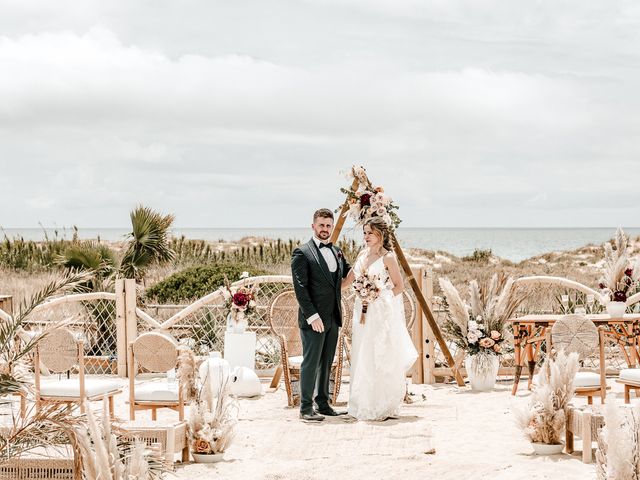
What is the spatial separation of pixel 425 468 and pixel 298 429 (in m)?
1.83

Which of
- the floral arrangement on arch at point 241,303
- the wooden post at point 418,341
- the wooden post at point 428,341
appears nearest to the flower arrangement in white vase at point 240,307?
the floral arrangement on arch at point 241,303

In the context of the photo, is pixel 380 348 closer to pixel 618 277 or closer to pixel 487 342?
pixel 487 342

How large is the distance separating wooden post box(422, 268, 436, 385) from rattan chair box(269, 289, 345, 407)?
53.7 inches

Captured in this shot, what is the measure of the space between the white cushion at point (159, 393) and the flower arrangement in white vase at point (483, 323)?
415cm

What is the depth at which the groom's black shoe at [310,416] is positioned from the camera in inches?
346

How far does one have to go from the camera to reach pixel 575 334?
29.6 feet

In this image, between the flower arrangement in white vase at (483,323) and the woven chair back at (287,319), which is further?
the flower arrangement in white vase at (483,323)

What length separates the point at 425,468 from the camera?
6.91 m

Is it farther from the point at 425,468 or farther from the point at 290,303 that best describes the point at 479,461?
the point at 290,303

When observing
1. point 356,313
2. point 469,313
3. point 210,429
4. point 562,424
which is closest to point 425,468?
point 562,424

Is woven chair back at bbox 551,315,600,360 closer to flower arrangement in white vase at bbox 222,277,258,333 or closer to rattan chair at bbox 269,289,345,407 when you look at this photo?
rattan chair at bbox 269,289,345,407

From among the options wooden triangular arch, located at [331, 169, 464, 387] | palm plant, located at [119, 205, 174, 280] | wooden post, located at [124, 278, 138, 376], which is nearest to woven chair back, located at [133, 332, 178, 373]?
wooden triangular arch, located at [331, 169, 464, 387]

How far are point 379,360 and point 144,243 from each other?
285 inches

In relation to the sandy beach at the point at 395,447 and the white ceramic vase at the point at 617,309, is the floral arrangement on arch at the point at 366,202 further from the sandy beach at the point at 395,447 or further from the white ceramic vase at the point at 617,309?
the white ceramic vase at the point at 617,309
